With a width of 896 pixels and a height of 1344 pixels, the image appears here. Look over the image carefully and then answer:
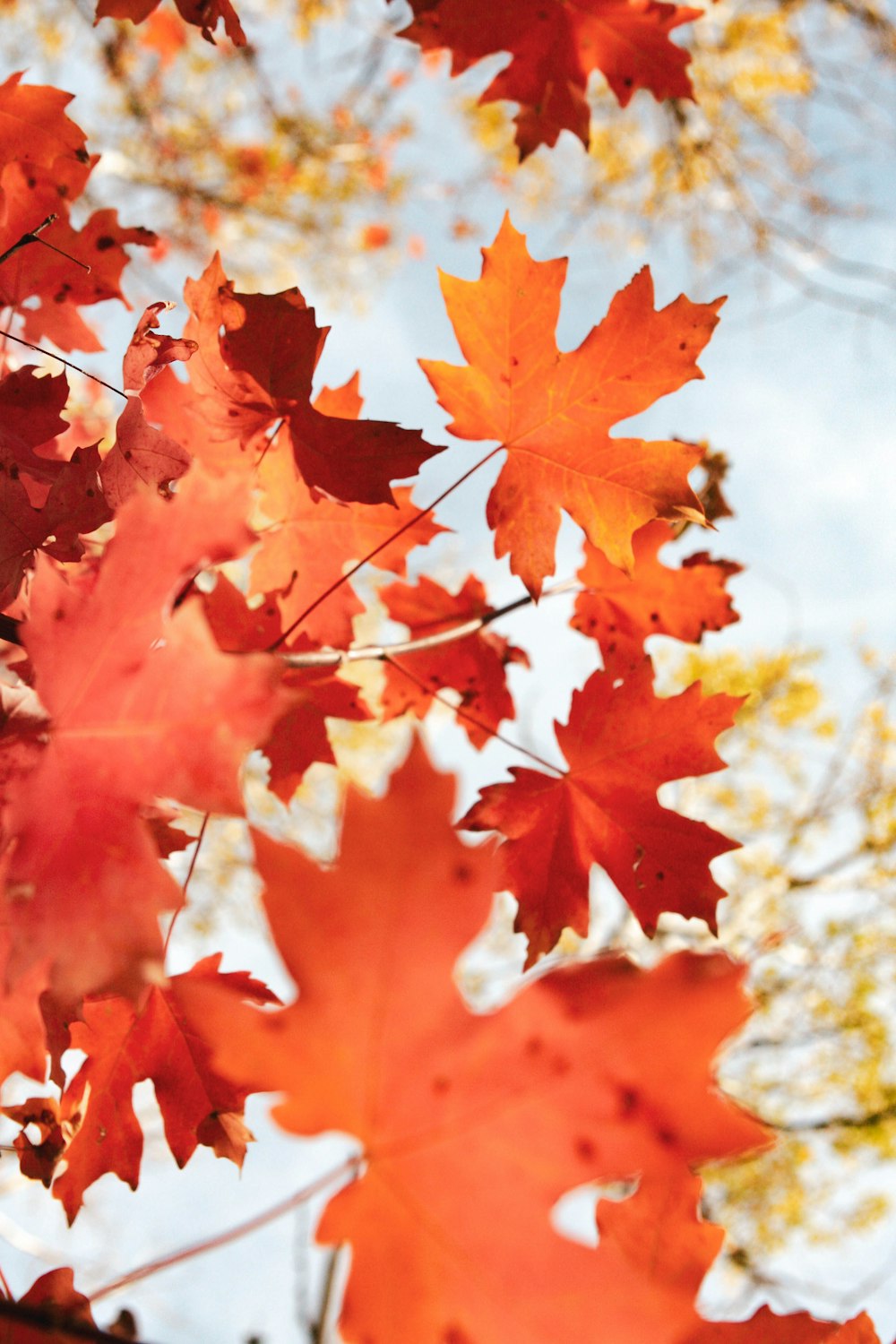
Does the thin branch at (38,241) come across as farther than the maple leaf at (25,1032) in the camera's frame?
Yes

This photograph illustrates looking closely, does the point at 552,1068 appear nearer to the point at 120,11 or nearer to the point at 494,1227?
the point at 494,1227

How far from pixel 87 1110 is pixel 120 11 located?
Answer: 62.3 inches

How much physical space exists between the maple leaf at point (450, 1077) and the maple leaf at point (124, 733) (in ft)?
0.38

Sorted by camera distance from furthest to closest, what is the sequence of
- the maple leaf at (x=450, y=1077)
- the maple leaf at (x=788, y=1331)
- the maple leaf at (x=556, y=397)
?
the maple leaf at (x=556, y=397)
the maple leaf at (x=788, y=1331)
the maple leaf at (x=450, y=1077)

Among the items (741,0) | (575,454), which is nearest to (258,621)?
(575,454)

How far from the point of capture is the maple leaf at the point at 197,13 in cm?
135

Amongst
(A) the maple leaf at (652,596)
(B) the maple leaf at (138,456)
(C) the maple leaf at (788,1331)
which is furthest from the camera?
(A) the maple leaf at (652,596)

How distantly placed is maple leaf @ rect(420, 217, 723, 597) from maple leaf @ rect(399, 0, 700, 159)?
0.67m

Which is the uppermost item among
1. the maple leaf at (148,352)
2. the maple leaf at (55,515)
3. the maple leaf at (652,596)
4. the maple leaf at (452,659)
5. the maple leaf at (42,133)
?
the maple leaf at (42,133)

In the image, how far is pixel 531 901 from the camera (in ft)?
4.32

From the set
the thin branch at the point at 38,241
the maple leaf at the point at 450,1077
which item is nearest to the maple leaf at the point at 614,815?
the maple leaf at the point at 450,1077

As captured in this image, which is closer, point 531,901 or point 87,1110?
point 87,1110

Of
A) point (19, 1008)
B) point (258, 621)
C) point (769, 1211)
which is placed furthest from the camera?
point (769, 1211)

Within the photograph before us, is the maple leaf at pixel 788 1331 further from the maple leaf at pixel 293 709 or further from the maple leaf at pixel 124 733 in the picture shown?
the maple leaf at pixel 293 709
